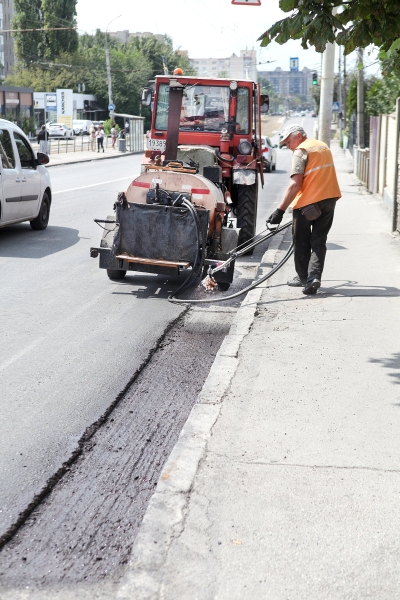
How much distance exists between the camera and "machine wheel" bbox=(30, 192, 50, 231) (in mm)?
14328

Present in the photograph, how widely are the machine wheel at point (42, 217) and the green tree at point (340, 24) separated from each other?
8.21 metres

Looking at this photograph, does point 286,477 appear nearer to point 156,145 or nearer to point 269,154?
point 156,145

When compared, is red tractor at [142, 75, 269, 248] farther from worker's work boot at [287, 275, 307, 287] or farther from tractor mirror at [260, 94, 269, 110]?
worker's work boot at [287, 275, 307, 287]

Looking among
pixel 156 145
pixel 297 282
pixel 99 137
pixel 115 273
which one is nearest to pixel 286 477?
pixel 297 282

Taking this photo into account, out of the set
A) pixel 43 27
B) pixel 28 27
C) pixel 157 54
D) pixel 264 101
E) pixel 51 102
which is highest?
pixel 28 27

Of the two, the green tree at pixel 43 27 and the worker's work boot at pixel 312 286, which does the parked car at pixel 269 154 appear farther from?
the green tree at pixel 43 27

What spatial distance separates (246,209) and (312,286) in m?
3.85

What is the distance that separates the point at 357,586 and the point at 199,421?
6.36ft

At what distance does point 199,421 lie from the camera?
5.03 m

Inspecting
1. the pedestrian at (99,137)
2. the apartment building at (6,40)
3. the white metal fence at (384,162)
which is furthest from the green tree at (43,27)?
the white metal fence at (384,162)

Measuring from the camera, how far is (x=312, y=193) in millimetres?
8812

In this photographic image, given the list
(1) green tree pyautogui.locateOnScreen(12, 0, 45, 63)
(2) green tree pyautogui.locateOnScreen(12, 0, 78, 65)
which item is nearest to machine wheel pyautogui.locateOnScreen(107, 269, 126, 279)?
(2) green tree pyautogui.locateOnScreen(12, 0, 78, 65)

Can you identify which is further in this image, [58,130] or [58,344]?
[58,130]

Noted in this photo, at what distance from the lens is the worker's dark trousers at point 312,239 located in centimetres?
888
